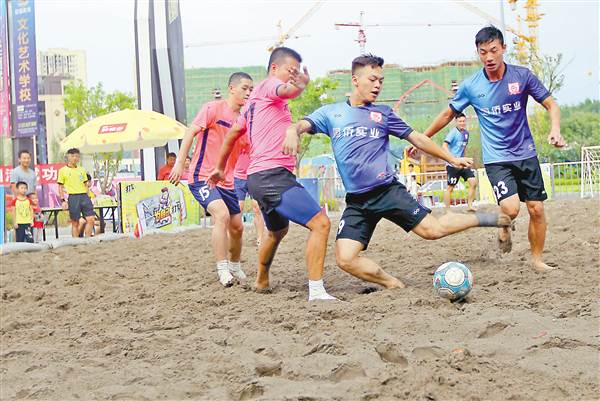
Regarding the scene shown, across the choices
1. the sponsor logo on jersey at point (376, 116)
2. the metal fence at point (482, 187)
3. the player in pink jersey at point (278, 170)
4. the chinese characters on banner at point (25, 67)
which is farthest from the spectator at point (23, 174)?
the metal fence at point (482, 187)

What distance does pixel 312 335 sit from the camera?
15.5ft

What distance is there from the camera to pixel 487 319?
4.78 m

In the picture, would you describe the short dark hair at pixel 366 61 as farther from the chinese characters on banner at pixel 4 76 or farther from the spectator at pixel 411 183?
the chinese characters on banner at pixel 4 76

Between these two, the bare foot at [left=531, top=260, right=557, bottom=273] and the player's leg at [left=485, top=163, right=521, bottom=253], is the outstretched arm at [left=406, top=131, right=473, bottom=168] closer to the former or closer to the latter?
the player's leg at [left=485, top=163, right=521, bottom=253]

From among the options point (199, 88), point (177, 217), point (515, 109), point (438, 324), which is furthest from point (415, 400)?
point (199, 88)

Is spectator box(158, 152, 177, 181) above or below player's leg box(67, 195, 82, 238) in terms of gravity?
above

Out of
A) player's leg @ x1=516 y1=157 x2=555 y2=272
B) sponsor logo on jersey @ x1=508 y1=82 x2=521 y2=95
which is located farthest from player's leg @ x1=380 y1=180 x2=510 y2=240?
sponsor logo on jersey @ x1=508 y1=82 x2=521 y2=95

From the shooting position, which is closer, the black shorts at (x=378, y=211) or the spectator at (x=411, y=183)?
the black shorts at (x=378, y=211)

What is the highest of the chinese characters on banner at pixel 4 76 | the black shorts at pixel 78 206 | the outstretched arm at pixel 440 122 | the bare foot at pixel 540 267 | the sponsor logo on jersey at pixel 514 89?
the chinese characters on banner at pixel 4 76

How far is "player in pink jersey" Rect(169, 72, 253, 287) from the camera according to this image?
7.45m

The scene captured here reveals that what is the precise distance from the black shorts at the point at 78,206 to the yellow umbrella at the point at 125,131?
3.40 m

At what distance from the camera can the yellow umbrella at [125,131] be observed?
18672mm

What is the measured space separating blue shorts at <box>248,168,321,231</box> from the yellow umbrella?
40.8 ft

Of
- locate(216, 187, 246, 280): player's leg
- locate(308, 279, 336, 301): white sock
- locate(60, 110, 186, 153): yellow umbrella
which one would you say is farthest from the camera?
locate(60, 110, 186, 153): yellow umbrella
